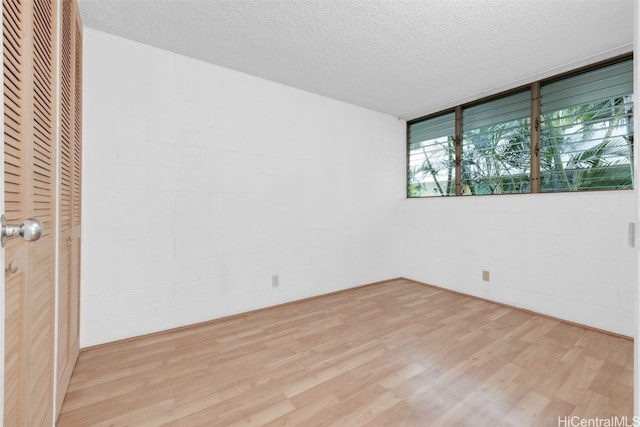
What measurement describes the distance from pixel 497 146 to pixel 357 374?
3.06 meters

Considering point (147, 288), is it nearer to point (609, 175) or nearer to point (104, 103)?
point (104, 103)

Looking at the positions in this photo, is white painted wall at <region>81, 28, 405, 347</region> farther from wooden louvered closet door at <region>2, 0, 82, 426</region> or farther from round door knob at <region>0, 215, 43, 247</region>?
round door knob at <region>0, 215, 43, 247</region>

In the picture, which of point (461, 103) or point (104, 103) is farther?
point (461, 103)

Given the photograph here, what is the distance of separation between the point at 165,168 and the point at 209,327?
1483 mm

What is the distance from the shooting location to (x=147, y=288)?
2.46m

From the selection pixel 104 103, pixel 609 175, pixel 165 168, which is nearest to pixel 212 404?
pixel 165 168

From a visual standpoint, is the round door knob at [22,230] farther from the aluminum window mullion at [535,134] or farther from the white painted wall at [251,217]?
the aluminum window mullion at [535,134]

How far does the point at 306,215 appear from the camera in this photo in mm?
3414

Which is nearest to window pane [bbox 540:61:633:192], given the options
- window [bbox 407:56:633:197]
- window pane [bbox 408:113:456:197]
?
window [bbox 407:56:633:197]

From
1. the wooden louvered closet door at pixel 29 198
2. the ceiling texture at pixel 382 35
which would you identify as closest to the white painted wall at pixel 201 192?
the ceiling texture at pixel 382 35

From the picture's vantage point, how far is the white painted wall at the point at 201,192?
2.28 meters

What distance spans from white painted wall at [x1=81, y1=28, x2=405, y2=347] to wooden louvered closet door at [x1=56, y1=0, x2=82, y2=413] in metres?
0.33

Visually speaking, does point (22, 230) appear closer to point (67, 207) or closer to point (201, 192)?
point (67, 207)

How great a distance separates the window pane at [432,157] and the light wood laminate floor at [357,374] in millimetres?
1882
